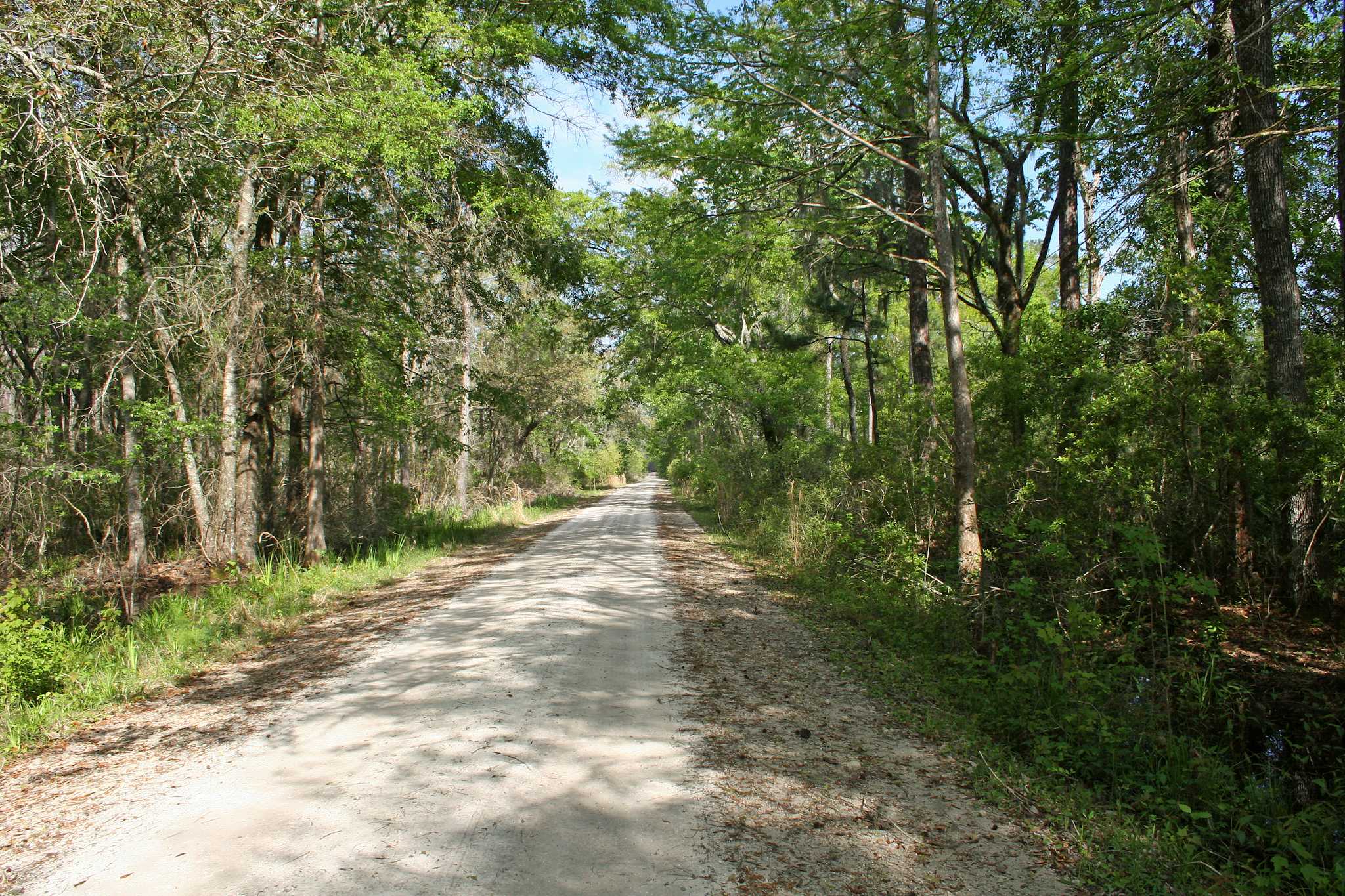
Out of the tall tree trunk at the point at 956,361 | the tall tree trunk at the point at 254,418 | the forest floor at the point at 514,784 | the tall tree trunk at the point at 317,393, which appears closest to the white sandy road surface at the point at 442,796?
the forest floor at the point at 514,784

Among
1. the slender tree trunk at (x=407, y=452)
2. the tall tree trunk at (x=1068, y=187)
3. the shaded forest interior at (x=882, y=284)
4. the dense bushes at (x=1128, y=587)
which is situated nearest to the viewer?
the dense bushes at (x=1128, y=587)

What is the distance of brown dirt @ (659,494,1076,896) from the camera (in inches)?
118

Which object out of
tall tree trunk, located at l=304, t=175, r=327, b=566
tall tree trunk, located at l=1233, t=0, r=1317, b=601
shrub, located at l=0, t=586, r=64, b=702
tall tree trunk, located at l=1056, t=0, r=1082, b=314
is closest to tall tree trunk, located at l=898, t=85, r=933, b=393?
tall tree trunk, located at l=1056, t=0, r=1082, b=314

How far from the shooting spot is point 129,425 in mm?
9109

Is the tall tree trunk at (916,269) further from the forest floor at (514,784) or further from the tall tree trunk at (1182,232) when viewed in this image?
the forest floor at (514,784)

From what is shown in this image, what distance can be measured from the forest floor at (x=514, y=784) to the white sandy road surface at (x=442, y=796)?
0.02 metres

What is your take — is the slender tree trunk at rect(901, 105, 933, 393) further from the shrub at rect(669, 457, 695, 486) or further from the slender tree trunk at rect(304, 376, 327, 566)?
the shrub at rect(669, 457, 695, 486)

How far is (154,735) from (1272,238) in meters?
10.4

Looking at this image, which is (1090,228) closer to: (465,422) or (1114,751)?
(1114,751)

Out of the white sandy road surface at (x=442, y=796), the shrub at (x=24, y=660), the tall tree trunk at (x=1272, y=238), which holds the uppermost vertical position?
the tall tree trunk at (x=1272, y=238)

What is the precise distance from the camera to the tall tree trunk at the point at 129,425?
8805 mm

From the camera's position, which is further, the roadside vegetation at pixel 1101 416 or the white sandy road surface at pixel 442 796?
the roadside vegetation at pixel 1101 416

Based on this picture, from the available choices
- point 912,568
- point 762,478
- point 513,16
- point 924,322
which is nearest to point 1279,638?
point 912,568

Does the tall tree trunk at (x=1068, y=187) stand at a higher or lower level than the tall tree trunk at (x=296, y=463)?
higher
